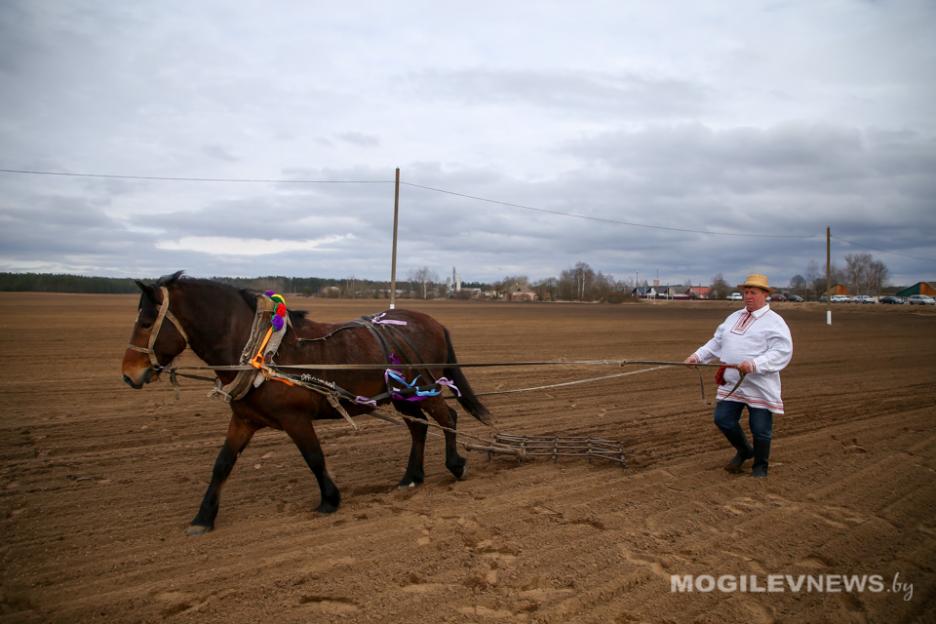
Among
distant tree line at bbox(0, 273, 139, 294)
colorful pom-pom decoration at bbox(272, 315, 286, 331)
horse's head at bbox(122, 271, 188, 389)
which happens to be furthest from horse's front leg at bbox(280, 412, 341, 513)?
distant tree line at bbox(0, 273, 139, 294)

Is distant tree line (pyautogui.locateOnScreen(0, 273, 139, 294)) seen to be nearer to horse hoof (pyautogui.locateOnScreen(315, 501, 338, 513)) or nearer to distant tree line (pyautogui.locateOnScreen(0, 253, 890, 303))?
distant tree line (pyautogui.locateOnScreen(0, 253, 890, 303))

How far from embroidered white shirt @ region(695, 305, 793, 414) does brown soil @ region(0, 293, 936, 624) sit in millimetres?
851

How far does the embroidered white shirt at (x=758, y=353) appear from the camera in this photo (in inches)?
212

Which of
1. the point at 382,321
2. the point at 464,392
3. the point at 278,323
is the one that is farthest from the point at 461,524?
the point at 278,323

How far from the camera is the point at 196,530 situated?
4.36 metres

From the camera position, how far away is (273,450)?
6754 millimetres

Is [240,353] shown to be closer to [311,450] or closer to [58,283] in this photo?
[311,450]

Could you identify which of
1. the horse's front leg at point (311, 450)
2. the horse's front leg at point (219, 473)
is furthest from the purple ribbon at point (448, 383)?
the horse's front leg at point (219, 473)

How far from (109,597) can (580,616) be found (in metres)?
2.92

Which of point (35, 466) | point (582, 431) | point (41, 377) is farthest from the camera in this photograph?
point (41, 377)

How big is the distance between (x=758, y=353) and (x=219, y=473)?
5122 mm

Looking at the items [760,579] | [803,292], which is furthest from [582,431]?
[803,292]

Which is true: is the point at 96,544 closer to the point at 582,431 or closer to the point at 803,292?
the point at 582,431

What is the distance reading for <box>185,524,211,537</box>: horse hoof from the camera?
14.3ft
